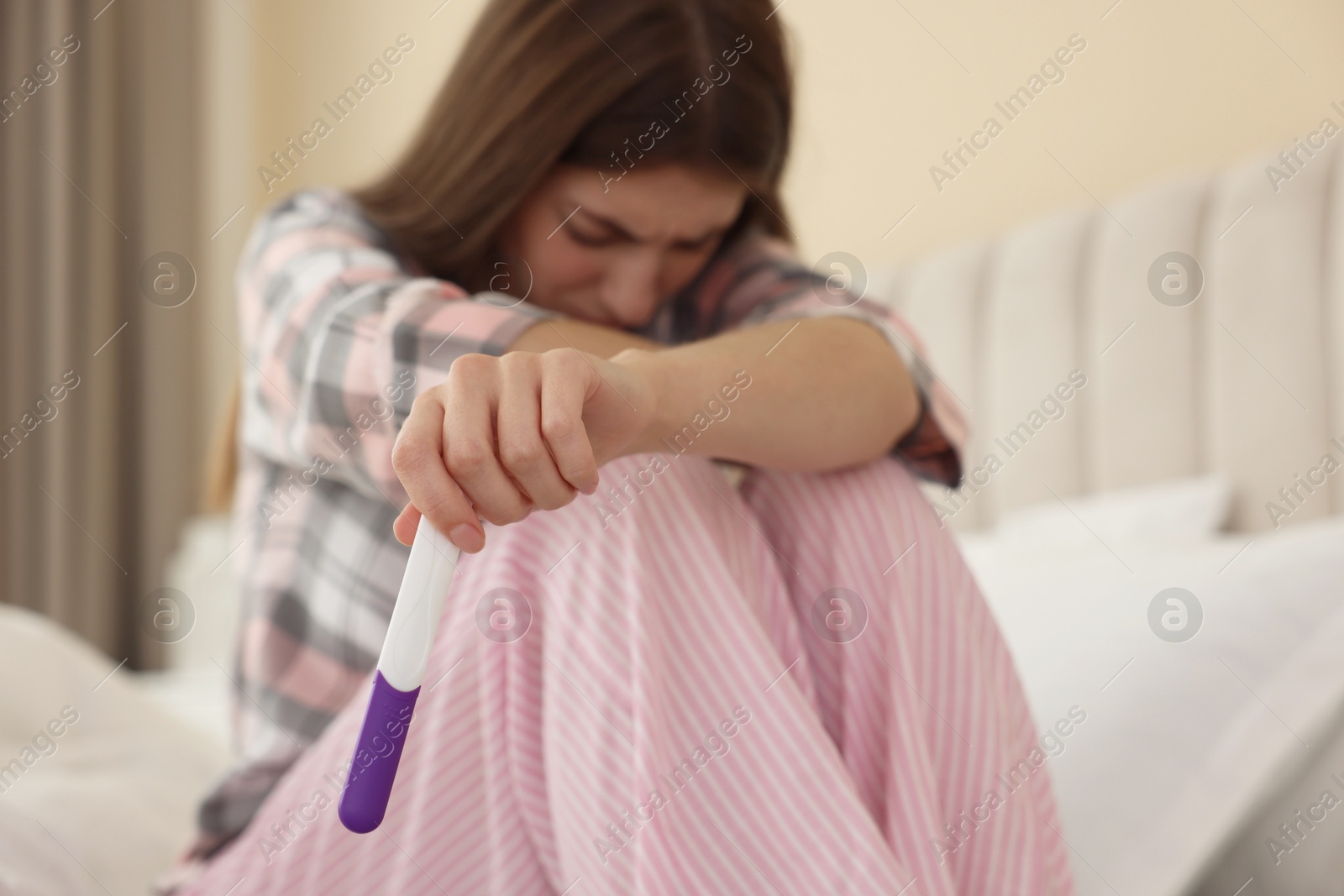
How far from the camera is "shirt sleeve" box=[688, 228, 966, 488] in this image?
2.01 ft

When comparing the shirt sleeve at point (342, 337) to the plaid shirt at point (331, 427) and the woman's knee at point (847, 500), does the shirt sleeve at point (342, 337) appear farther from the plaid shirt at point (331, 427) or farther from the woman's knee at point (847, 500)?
the woman's knee at point (847, 500)

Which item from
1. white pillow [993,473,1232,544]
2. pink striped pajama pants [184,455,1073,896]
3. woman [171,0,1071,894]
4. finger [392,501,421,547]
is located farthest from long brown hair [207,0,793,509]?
white pillow [993,473,1232,544]

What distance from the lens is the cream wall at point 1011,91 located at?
1.11m

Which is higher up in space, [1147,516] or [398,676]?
[398,676]

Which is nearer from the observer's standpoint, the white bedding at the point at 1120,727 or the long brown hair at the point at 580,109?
the white bedding at the point at 1120,727

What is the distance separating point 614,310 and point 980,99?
30.6 inches

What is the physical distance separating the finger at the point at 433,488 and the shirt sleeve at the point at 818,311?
12.2 inches

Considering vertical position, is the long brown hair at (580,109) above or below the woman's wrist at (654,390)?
above

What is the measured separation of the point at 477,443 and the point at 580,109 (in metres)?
0.41

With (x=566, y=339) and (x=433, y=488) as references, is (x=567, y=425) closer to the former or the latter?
(x=433, y=488)

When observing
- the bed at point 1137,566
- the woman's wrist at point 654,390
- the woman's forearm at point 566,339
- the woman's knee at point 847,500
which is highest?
the woman's forearm at point 566,339

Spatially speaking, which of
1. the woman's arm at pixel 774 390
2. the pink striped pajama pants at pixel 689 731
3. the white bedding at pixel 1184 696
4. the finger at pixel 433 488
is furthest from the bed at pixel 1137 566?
the finger at pixel 433 488

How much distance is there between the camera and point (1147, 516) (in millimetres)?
1022

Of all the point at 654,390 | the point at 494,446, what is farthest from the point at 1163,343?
the point at 494,446
